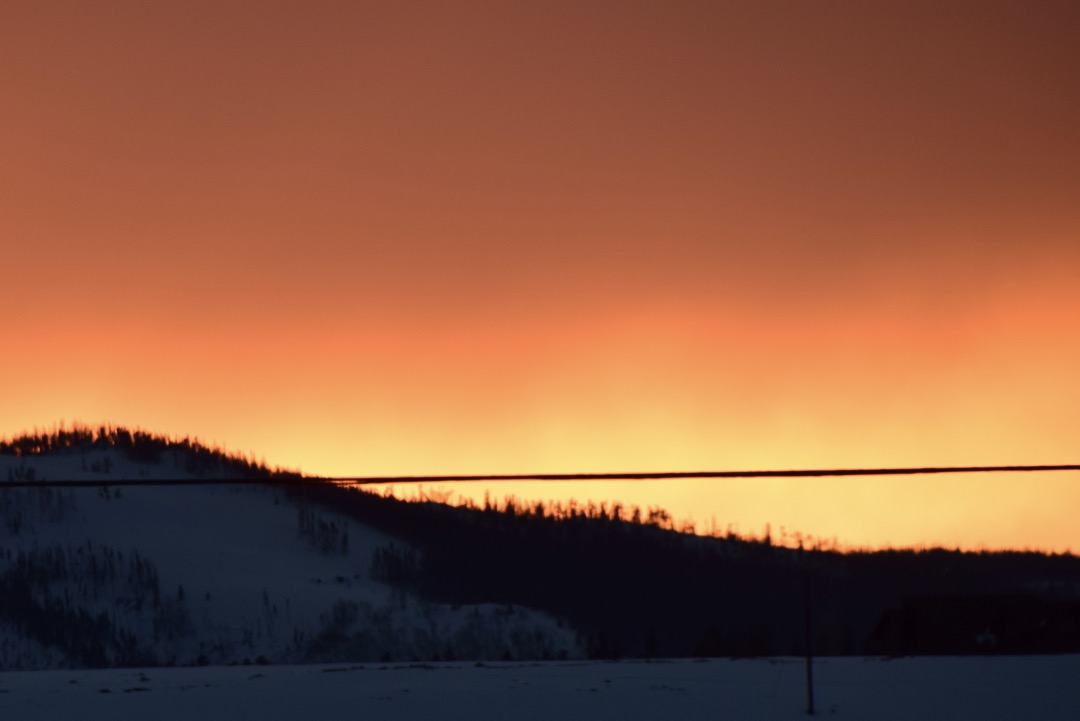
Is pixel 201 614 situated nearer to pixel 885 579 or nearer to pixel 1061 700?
pixel 885 579

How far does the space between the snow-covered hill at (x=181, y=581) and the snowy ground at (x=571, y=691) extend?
36.0 metres

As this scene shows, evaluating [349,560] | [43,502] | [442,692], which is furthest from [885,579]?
[43,502]

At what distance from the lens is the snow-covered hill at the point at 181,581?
6769 cm

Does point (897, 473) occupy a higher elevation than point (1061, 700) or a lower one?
higher

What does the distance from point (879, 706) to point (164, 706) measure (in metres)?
6.49

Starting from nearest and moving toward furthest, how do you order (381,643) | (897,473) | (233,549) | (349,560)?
(897,473) → (381,643) → (349,560) → (233,549)

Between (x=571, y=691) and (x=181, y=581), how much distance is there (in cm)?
8393

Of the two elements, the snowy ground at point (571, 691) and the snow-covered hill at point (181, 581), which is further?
the snow-covered hill at point (181, 581)

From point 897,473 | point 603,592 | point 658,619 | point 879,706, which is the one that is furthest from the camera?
point 658,619

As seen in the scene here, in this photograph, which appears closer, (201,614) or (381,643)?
(381,643)

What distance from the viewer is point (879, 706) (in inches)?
466

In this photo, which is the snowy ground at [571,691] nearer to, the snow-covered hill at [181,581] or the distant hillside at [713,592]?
the distant hillside at [713,592]

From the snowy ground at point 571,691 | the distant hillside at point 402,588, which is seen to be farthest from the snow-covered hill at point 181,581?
the snowy ground at point 571,691

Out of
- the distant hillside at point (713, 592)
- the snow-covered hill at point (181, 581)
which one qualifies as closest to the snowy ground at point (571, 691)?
the distant hillside at point (713, 592)
